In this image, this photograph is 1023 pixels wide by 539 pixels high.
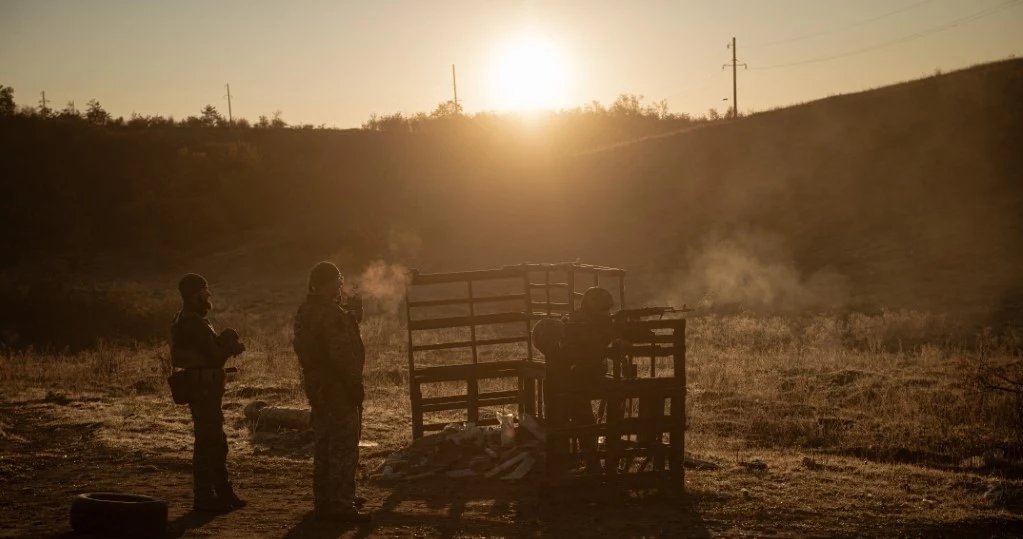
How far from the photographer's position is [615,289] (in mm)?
36844

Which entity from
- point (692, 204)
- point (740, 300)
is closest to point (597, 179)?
point (692, 204)

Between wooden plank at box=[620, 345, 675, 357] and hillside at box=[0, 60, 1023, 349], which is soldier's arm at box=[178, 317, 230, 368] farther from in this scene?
hillside at box=[0, 60, 1023, 349]

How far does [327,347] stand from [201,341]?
1.35 m

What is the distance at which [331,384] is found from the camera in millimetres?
8469

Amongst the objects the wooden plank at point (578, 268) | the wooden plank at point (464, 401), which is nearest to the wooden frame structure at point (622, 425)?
the wooden plank at point (578, 268)

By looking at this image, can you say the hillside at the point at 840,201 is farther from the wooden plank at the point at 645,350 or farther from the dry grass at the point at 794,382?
the wooden plank at the point at 645,350

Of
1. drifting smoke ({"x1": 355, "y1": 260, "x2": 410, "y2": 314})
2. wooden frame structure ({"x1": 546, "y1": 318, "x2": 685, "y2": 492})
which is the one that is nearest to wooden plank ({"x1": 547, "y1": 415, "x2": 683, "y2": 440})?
wooden frame structure ({"x1": 546, "y1": 318, "x2": 685, "y2": 492})

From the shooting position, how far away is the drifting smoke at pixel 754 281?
30969 millimetres

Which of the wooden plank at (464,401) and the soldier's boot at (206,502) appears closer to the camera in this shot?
the soldier's boot at (206,502)

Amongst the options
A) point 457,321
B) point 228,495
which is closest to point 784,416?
point 457,321

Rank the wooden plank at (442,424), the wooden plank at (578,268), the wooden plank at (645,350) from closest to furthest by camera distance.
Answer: the wooden plank at (645,350), the wooden plank at (578,268), the wooden plank at (442,424)

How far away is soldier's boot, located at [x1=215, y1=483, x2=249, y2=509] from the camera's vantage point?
9125 millimetres

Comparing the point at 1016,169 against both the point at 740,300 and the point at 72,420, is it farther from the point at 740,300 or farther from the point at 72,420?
the point at 72,420

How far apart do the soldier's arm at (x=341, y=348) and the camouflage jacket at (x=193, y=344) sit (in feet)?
3.96
